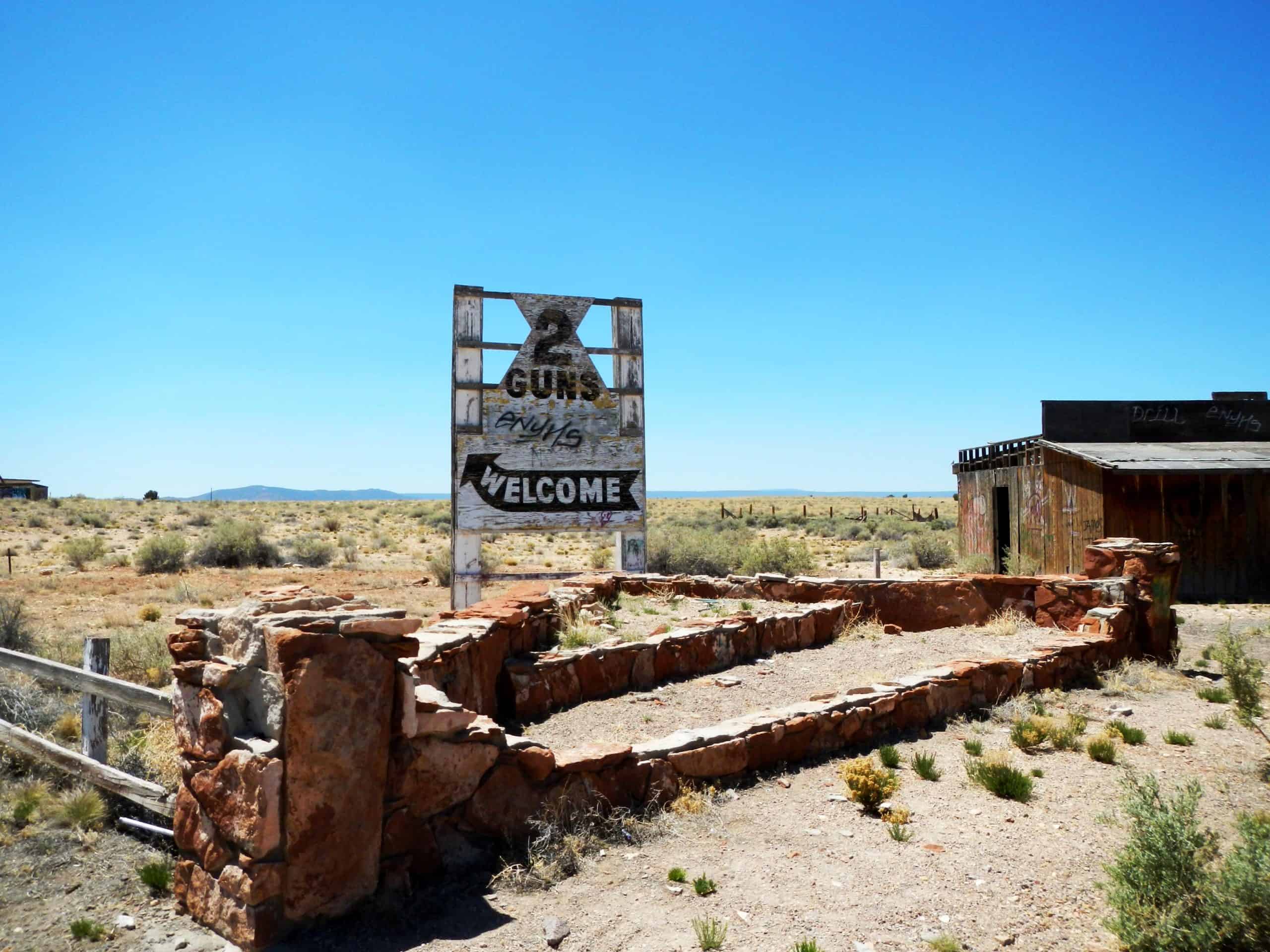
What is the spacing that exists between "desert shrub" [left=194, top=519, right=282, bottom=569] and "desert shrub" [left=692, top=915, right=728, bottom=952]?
23004 mm

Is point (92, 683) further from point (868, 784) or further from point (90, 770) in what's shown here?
point (868, 784)

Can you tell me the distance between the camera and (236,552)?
24750 millimetres

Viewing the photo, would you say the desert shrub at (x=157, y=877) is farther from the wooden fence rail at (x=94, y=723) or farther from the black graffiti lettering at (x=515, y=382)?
the black graffiti lettering at (x=515, y=382)

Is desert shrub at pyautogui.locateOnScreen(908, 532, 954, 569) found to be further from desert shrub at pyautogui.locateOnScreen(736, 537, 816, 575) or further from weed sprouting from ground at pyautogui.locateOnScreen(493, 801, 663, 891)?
weed sprouting from ground at pyautogui.locateOnScreen(493, 801, 663, 891)

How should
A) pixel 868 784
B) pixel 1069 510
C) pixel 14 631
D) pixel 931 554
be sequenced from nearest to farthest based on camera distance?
1. pixel 868 784
2. pixel 14 631
3. pixel 1069 510
4. pixel 931 554

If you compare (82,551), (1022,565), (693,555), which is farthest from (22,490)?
(1022,565)

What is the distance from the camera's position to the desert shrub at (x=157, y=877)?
4.70 m

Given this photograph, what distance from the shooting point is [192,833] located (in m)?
4.41

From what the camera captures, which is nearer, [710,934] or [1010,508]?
[710,934]

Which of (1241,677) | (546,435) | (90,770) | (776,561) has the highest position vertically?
→ (546,435)

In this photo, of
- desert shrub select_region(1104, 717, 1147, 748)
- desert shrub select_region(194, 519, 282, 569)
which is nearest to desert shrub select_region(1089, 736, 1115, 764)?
desert shrub select_region(1104, 717, 1147, 748)

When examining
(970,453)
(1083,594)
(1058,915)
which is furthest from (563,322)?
(970,453)

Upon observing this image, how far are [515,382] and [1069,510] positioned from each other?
12.8 meters

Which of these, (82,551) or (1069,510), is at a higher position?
(1069,510)
